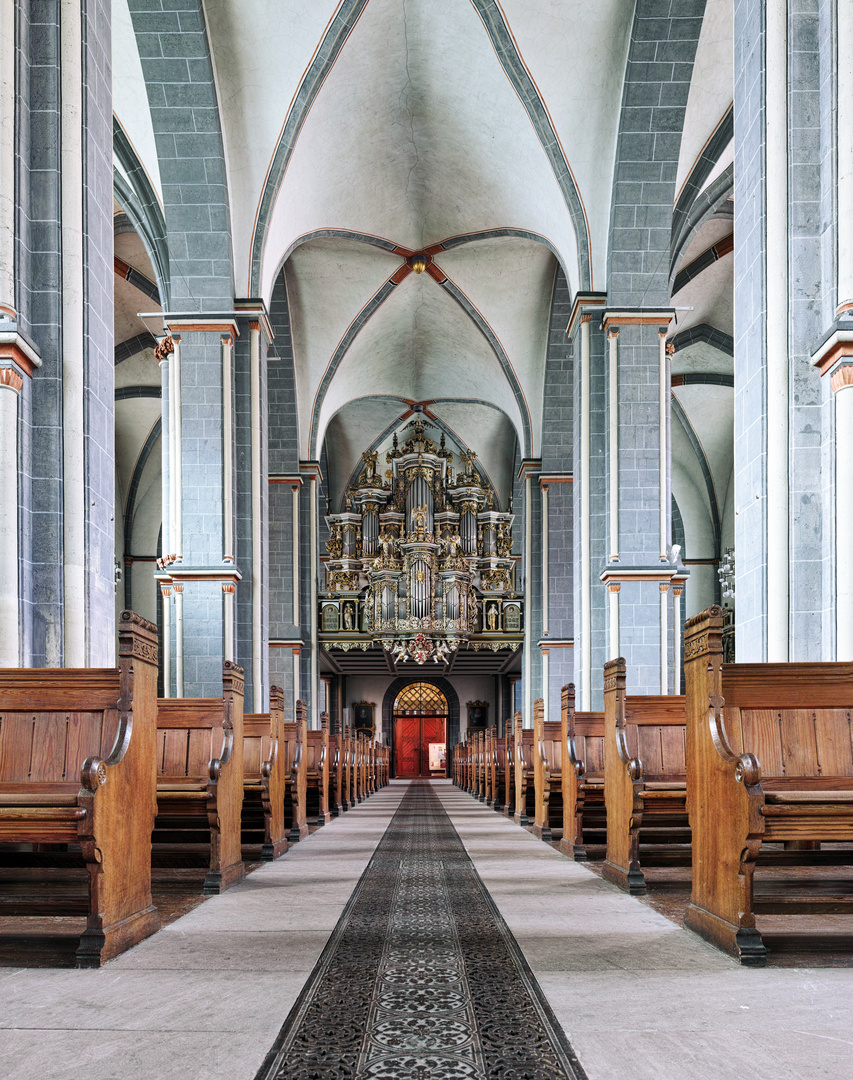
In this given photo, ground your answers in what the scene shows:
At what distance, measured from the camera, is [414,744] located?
30328mm

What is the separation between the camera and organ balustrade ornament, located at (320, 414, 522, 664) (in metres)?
22.5

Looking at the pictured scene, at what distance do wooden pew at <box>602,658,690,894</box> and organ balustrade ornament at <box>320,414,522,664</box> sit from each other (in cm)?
1611

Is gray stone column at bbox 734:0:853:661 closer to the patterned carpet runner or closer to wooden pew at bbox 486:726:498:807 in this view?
the patterned carpet runner

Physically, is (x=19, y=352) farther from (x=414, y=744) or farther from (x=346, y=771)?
(x=414, y=744)

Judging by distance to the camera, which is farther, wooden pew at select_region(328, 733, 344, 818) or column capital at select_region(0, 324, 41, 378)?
wooden pew at select_region(328, 733, 344, 818)

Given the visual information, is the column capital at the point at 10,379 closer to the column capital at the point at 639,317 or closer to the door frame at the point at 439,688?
the column capital at the point at 639,317

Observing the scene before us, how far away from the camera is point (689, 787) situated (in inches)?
161

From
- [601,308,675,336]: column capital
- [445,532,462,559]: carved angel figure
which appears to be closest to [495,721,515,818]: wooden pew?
[601,308,675,336]: column capital

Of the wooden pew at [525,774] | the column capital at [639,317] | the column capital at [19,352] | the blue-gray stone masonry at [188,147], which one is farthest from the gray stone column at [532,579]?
the column capital at [19,352]

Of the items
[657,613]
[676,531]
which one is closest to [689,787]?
[657,613]

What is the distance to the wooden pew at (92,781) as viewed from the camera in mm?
3406

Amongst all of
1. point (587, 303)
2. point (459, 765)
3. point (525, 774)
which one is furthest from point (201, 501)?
point (459, 765)

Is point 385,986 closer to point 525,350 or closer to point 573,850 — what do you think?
point 573,850

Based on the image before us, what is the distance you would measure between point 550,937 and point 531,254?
12860 mm
